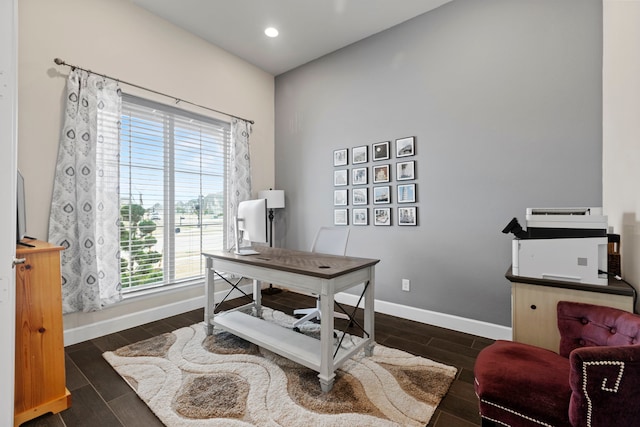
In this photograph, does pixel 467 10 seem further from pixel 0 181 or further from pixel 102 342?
pixel 102 342

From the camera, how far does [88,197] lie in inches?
99.2

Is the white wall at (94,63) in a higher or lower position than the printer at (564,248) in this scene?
higher

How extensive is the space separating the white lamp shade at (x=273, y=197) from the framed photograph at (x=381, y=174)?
1404mm

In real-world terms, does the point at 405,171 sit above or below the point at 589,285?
above

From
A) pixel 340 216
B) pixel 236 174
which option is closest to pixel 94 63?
pixel 236 174

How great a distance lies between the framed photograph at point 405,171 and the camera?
10.0 feet

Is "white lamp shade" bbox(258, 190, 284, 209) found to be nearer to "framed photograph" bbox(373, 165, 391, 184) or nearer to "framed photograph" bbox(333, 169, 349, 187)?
"framed photograph" bbox(333, 169, 349, 187)

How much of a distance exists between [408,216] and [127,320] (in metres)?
3.08

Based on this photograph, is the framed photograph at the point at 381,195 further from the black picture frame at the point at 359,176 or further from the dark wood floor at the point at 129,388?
the dark wood floor at the point at 129,388

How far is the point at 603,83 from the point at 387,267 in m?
2.38

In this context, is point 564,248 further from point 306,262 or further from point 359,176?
point 359,176

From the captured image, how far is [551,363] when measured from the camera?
4.23 ft

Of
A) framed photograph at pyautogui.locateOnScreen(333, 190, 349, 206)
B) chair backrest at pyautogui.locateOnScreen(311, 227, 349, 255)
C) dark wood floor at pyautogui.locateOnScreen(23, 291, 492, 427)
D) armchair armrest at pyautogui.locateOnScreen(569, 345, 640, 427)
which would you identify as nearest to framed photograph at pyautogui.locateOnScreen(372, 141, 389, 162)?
framed photograph at pyautogui.locateOnScreen(333, 190, 349, 206)

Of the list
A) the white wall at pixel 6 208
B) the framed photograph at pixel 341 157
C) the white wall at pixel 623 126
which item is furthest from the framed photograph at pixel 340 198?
the white wall at pixel 6 208
